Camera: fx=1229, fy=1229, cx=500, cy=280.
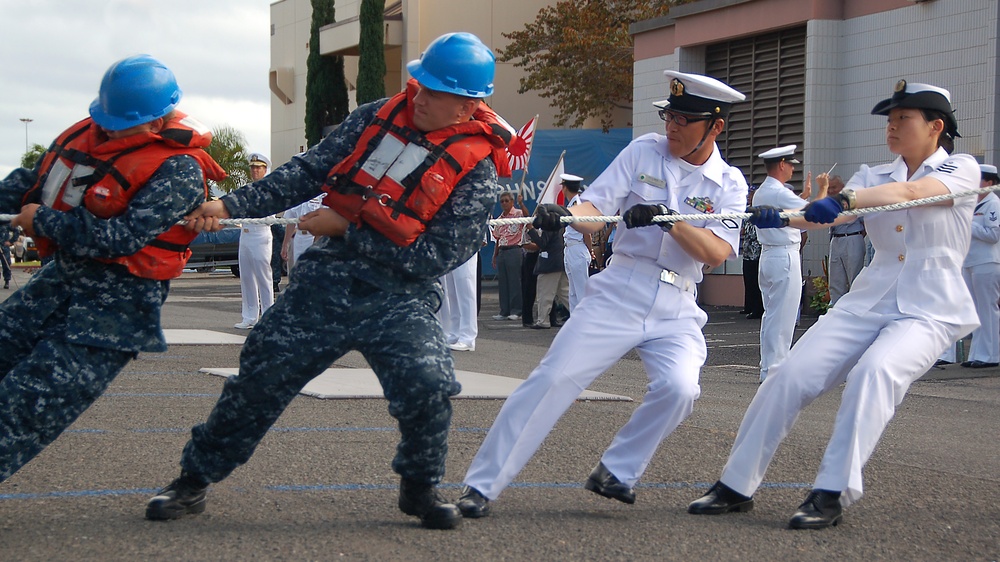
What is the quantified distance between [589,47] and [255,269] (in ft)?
50.4

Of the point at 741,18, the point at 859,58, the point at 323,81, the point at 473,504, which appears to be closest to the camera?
the point at 473,504

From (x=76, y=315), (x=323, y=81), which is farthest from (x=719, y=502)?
(x=323, y=81)

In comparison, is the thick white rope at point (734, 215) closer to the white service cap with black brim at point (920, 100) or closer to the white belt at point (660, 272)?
the white belt at point (660, 272)

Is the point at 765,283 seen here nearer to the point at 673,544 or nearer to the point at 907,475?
the point at 907,475

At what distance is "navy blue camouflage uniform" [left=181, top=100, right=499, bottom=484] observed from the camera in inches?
183

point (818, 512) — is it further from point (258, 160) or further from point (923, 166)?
point (258, 160)

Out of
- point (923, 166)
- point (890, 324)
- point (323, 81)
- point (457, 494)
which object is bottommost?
point (457, 494)

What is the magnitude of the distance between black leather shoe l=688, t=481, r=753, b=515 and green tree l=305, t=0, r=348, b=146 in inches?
1437

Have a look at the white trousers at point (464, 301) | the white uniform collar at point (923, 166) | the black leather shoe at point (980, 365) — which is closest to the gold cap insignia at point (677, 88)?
the white uniform collar at point (923, 166)

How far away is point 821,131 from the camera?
18.6 meters

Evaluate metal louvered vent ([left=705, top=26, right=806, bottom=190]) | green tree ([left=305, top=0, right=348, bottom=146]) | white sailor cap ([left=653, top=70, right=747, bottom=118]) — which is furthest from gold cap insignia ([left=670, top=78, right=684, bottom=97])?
green tree ([left=305, top=0, right=348, bottom=146])

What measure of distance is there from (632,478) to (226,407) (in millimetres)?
1796

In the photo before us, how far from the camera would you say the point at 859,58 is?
1834 cm

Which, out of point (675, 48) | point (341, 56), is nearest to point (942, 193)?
point (675, 48)
